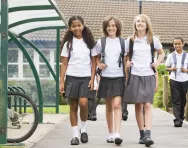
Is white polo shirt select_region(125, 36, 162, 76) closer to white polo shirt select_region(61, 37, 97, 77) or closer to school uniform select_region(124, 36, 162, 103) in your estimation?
school uniform select_region(124, 36, 162, 103)

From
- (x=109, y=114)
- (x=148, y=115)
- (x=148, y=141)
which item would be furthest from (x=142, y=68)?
(x=148, y=141)

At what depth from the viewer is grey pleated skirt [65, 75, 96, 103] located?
8.88 meters

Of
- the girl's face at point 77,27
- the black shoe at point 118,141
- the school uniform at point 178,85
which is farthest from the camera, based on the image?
the school uniform at point 178,85

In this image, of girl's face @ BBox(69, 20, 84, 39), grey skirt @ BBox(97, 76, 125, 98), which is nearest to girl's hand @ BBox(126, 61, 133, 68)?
grey skirt @ BBox(97, 76, 125, 98)

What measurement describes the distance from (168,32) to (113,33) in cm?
2966

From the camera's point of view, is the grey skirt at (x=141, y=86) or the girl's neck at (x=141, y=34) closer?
the grey skirt at (x=141, y=86)

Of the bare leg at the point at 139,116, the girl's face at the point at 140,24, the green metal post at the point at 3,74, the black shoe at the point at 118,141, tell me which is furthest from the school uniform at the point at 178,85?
the green metal post at the point at 3,74

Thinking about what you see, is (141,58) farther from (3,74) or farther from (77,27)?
(3,74)

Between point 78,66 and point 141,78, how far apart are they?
903mm

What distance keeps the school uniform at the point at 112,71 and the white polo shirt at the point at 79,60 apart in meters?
0.19

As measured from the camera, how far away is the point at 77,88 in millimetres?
8891

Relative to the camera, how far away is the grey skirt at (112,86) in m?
8.88

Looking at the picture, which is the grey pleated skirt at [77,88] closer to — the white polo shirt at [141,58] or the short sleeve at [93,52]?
the short sleeve at [93,52]

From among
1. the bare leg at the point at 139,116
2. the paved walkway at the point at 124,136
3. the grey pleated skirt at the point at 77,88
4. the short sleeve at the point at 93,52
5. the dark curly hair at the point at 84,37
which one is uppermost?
the dark curly hair at the point at 84,37
